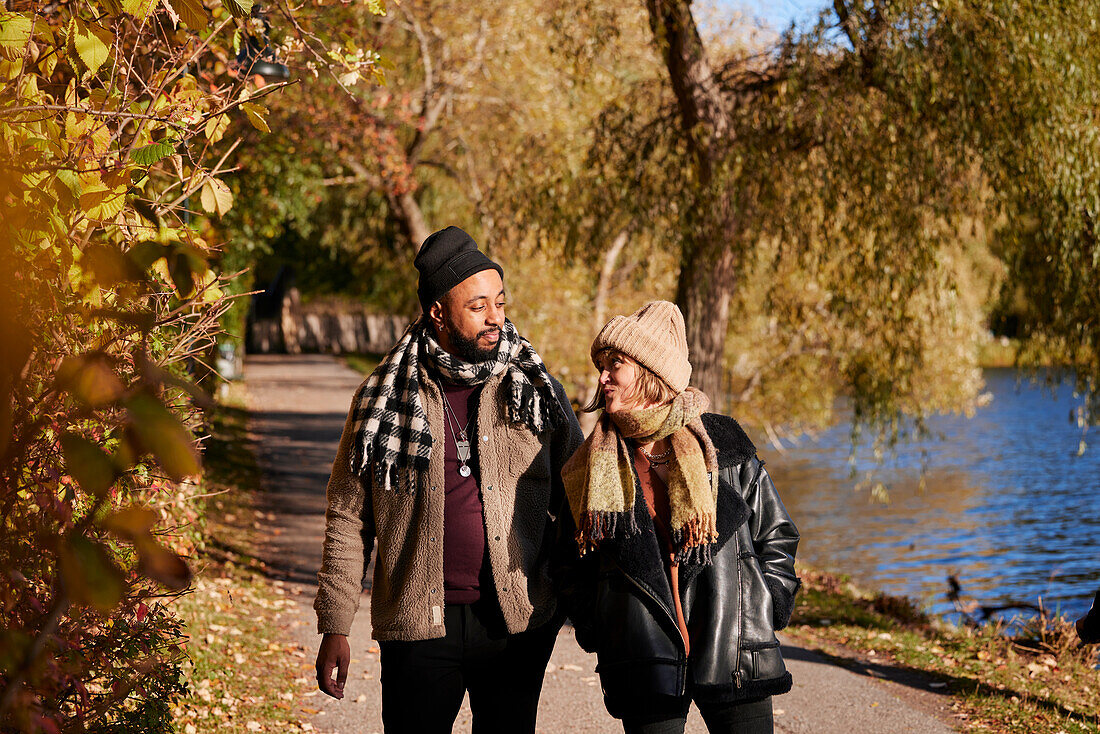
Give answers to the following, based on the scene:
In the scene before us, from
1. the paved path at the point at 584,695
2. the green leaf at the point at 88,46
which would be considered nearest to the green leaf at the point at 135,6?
the green leaf at the point at 88,46

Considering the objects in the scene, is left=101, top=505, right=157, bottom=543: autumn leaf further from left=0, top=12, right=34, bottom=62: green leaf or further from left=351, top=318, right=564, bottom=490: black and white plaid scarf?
left=0, top=12, right=34, bottom=62: green leaf

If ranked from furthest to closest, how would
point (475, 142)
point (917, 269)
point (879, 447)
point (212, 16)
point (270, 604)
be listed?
point (475, 142), point (879, 447), point (917, 269), point (270, 604), point (212, 16)

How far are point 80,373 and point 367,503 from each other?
181 centimetres

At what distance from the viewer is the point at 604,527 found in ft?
9.87

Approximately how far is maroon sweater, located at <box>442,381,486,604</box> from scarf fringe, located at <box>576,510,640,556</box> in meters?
0.32

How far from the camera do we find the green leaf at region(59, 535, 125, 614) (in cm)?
130

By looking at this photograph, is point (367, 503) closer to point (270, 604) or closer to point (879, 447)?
point (270, 604)

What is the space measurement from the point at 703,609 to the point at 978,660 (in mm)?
5150

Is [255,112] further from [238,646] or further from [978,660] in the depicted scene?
[978,660]

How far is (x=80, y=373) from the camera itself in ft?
4.81

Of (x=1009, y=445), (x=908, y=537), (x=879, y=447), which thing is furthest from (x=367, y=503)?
(x=1009, y=445)

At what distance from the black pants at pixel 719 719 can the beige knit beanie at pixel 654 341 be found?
3.15ft

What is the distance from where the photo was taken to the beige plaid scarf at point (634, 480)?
9.77 feet

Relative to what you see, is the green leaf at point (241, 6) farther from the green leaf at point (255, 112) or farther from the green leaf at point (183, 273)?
the green leaf at point (183, 273)
